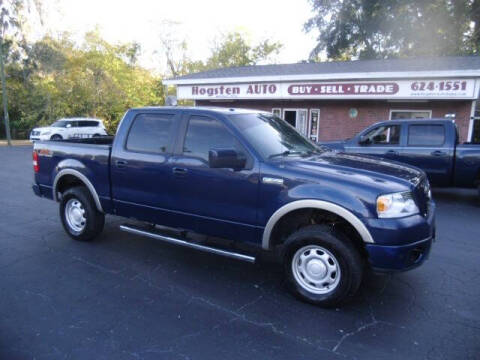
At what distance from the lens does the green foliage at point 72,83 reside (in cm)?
2673

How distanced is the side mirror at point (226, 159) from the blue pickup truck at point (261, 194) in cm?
1

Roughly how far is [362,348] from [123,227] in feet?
10.3

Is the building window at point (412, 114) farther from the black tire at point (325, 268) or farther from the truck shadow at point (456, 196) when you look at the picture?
the black tire at point (325, 268)

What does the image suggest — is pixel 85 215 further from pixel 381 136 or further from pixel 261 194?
pixel 381 136

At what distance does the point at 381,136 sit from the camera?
8766 mm

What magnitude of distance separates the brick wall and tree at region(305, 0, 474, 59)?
18.3 metres

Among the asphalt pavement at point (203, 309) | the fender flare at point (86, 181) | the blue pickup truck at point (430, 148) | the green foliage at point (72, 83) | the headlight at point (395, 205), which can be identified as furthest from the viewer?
the green foliage at point (72, 83)

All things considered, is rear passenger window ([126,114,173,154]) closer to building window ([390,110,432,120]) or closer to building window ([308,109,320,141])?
building window ([308,109,320,141])

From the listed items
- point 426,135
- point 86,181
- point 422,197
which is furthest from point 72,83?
point 422,197

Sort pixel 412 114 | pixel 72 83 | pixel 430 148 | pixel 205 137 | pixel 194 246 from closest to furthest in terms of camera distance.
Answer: pixel 194 246 < pixel 205 137 < pixel 430 148 < pixel 412 114 < pixel 72 83

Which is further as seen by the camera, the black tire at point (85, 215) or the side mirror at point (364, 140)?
the side mirror at point (364, 140)

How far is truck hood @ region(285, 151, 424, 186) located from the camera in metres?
3.39

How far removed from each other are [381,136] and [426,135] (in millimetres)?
1004

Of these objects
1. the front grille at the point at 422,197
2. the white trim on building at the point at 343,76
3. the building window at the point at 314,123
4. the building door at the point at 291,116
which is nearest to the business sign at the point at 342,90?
the white trim on building at the point at 343,76
